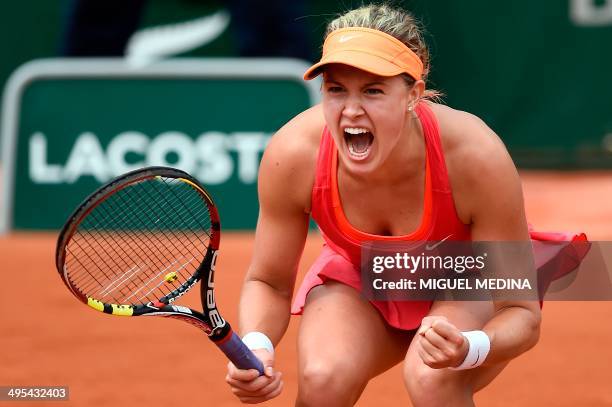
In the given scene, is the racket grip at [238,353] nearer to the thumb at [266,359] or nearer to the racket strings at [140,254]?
the thumb at [266,359]

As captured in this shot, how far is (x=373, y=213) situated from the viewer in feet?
10.8

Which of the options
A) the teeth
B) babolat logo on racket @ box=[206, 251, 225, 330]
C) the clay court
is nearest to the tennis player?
the teeth

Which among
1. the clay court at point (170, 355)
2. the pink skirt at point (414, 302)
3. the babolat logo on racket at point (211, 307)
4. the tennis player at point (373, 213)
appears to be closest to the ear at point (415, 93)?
the tennis player at point (373, 213)

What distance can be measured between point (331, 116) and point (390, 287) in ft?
1.77

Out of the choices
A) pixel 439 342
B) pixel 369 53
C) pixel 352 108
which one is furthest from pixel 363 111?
pixel 439 342

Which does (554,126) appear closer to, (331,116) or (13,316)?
(13,316)

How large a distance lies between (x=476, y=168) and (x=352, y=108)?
349 mm

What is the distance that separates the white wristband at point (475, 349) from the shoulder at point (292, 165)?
570mm

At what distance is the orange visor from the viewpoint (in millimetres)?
2971

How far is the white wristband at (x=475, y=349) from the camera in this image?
294 cm

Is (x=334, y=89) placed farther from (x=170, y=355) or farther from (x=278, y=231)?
(x=170, y=355)

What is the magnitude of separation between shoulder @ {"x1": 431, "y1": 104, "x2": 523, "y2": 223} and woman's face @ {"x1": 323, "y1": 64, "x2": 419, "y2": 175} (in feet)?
0.51

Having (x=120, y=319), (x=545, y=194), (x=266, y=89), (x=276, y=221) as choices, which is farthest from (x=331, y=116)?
(x=545, y=194)

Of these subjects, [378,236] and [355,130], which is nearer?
[355,130]
